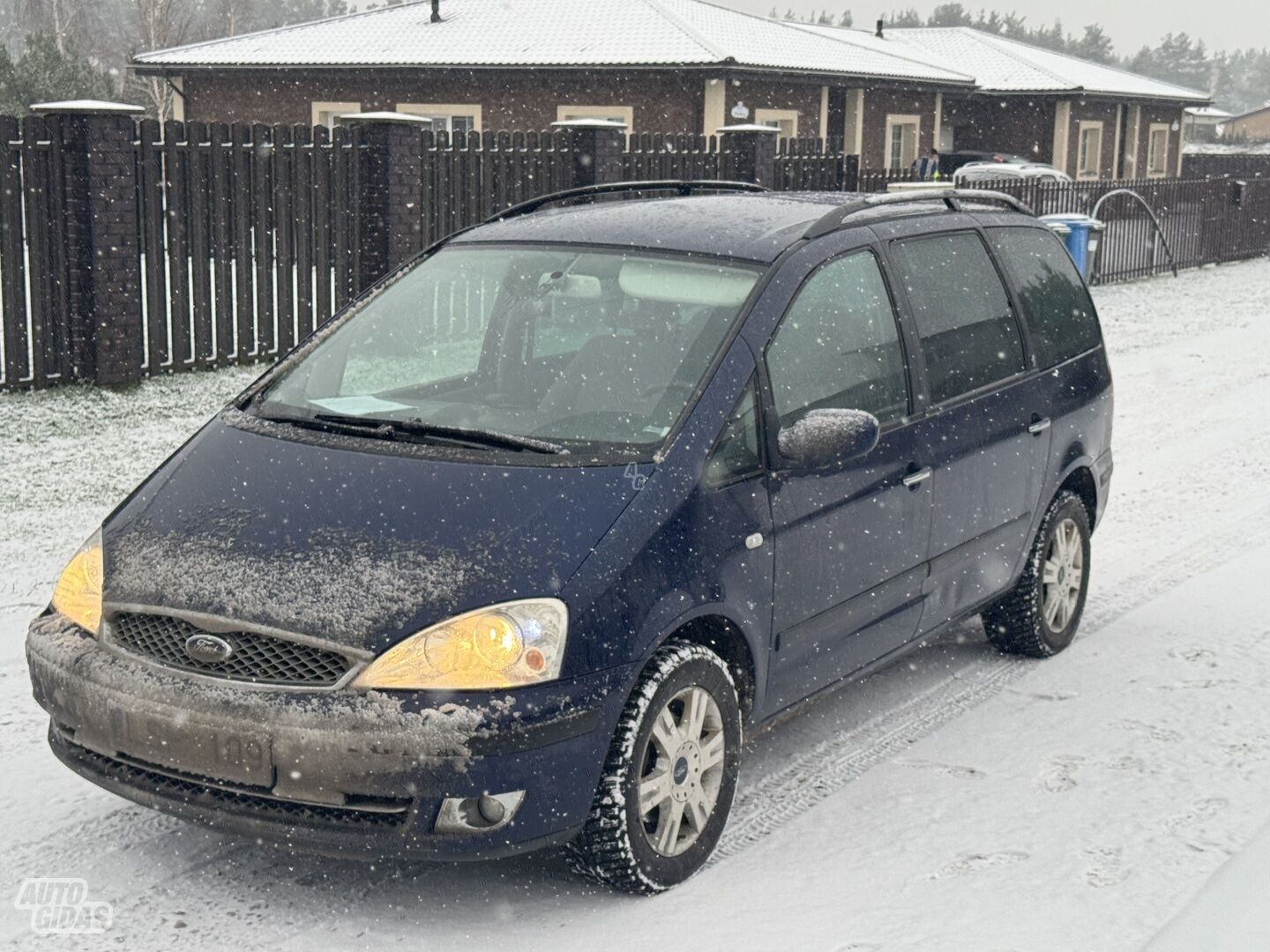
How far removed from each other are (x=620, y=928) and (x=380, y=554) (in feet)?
3.48

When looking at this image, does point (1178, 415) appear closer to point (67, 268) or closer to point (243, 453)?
point (67, 268)

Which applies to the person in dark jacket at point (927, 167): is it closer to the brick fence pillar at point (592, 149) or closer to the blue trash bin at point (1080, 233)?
the blue trash bin at point (1080, 233)

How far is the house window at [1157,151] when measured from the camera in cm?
4750

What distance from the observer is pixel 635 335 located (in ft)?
15.0

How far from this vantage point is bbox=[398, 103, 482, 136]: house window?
30.8 m

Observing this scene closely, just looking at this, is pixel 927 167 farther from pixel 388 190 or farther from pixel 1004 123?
pixel 388 190

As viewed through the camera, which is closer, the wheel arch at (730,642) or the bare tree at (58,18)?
the wheel arch at (730,642)

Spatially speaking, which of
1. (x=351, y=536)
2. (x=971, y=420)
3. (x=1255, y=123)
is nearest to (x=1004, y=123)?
(x=971, y=420)

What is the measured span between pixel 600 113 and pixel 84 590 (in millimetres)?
26896

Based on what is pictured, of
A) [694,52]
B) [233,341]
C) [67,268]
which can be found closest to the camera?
[67,268]

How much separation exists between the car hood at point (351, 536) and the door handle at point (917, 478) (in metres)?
1.25

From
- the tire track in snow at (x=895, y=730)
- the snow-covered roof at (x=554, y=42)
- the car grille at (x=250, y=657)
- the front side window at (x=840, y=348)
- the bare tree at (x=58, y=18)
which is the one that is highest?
the bare tree at (x=58, y=18)

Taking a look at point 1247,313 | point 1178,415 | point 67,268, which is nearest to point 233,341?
point 67,268

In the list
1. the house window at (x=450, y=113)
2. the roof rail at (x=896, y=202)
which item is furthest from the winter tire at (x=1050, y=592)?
the house window at (x=450, y=113)
